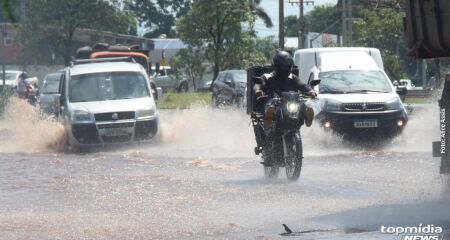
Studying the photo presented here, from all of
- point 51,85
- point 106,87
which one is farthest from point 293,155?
point 51,85

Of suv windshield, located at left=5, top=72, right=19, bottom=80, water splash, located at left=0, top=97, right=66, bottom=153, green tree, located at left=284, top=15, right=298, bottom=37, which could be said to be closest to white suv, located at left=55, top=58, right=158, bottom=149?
water splash, located at left=0, top=97, right=66, bottom=153

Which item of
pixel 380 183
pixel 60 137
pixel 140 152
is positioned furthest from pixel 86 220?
pixel 60 137

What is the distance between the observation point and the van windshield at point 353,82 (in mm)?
22016

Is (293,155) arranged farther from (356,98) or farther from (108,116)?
(108,116)

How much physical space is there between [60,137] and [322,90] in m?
5.55

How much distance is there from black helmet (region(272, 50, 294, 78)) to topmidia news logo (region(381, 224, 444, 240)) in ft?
19.4

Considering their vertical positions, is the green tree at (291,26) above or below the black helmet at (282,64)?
below

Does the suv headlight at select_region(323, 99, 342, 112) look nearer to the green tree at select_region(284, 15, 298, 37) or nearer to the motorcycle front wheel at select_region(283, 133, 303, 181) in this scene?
the motorcycle front wheel at select_region(283, 133, 303, 181)

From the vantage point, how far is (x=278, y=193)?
1291 cm

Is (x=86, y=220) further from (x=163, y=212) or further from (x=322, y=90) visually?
(x=322, y=90)

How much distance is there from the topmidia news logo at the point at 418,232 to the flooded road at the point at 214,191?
0.39ft

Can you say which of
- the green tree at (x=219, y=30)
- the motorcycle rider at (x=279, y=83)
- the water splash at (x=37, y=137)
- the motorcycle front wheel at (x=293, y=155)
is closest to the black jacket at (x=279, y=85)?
the motorcycle rider at (x=279, y=83)

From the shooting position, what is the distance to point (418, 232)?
339 inches

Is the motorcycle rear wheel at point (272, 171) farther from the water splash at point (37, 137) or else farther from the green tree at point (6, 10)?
the green tree at point (6, 10)
